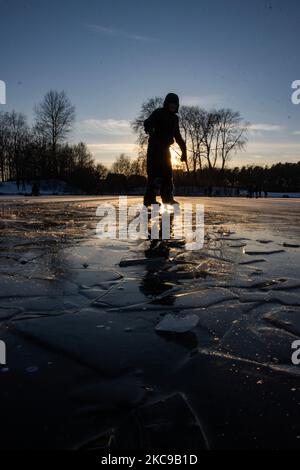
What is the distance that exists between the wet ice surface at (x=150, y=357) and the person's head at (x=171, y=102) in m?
5.11

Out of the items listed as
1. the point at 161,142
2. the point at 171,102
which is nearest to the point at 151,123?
the point at 161,142

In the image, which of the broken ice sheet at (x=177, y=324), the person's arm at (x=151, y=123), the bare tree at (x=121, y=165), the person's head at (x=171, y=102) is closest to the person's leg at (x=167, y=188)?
the person's arm at (x=151, y=123)

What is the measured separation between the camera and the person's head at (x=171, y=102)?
262 inches

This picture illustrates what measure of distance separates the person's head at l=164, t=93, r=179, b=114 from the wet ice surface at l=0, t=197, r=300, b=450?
5.11m

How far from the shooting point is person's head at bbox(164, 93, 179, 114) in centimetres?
664

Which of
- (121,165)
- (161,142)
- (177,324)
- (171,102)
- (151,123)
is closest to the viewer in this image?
A: (177,324)

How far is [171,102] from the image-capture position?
670cm

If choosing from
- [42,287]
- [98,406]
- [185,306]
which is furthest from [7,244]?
[98,406]

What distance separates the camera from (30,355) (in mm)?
1063

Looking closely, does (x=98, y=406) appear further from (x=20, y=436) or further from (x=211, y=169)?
(x=211, y=169)

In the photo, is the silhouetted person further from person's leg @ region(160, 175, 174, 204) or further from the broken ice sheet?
the broken ice sheet

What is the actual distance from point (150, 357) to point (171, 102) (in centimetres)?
628

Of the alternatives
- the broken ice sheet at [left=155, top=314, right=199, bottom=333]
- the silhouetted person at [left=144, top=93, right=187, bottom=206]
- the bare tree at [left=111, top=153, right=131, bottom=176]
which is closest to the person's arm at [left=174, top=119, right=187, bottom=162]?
the silhouetted person at [left=144, top=93, right=187, bottom=206]

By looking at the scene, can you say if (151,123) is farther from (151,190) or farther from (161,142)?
(151,190)
